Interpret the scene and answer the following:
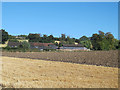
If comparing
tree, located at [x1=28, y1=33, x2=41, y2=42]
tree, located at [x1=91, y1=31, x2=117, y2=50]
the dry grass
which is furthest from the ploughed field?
tree, located at [x1=28, y1=33, x2=41, y2=42]

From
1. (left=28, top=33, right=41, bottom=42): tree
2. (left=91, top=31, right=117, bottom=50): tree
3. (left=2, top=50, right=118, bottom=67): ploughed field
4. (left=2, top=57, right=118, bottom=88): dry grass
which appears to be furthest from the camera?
(left=28, top=33, right=41, bottom=42): tree

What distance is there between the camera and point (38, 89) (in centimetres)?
942

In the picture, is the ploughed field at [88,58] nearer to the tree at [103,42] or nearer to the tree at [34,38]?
the tree at [103,42]

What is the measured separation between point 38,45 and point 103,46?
31.2 meters

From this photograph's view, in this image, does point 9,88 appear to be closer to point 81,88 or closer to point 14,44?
point 81,88

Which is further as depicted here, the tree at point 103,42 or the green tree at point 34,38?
the green tree at point 34,38

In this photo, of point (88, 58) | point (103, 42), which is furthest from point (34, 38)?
point (88, 58)

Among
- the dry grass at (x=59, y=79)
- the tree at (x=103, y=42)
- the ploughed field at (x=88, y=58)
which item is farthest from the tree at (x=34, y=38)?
the dry grass at (x=59, y=79)

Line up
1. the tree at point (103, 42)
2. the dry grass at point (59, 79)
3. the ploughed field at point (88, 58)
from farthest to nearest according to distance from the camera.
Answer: the tree at point (103, 42) < the ploughed field at point (88, 58) < the dry grass at point (59, 79)

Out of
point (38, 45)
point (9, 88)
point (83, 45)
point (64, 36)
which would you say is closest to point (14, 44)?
point (38, 45)

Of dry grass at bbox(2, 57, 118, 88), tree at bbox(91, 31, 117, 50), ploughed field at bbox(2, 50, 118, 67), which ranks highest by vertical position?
tree at bbox(91, 31, 117, 50)

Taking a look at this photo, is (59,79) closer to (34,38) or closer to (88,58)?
(88,58)

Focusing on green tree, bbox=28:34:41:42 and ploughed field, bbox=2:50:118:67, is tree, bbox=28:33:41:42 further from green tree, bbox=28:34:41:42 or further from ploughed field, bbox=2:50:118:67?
ploughed field, bbox=2:50:118:67

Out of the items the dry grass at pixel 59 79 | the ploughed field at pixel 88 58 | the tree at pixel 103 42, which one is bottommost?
the dry grass at pixel 59 79
